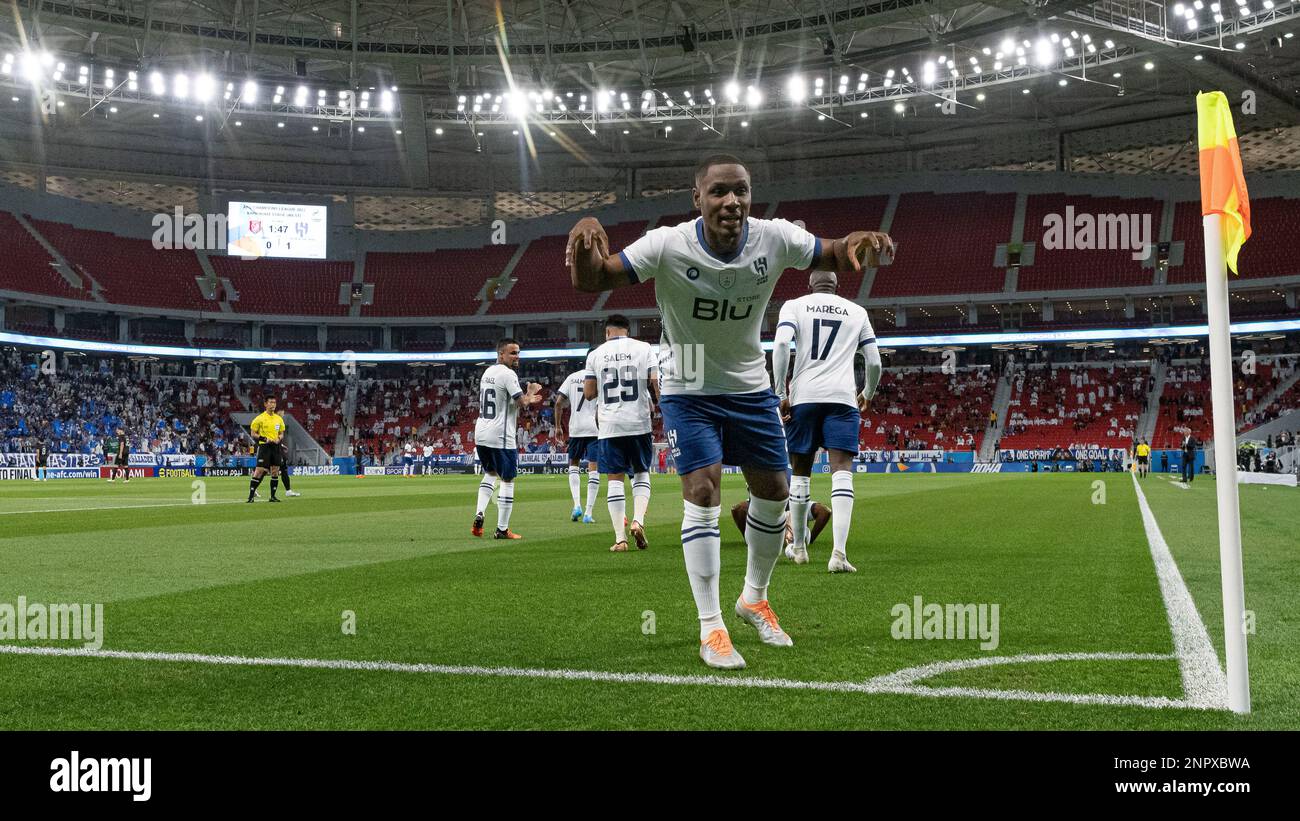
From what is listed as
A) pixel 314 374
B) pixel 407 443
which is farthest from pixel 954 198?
pixel 314 374

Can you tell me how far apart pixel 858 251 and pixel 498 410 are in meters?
8.05

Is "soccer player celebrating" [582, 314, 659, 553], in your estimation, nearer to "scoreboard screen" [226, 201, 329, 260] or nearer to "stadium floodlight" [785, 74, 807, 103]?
"stadium floodlight" [785, 74, 807, 103]

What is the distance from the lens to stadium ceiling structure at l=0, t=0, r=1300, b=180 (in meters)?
38.8

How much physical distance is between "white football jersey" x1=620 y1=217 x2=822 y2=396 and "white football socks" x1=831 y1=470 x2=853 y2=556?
3264 millimetres

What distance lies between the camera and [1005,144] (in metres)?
58.1

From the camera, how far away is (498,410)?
12.5 meters

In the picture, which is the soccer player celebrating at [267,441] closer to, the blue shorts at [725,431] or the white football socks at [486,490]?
the white football socks at [486,490]

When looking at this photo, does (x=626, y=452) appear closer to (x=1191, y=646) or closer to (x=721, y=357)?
(x=721, y=357)

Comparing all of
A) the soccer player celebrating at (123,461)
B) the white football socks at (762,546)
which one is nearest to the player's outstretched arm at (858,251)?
the white football socks at (762,546)

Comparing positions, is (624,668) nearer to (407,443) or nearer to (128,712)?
(128,712)

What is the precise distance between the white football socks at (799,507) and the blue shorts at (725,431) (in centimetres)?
311

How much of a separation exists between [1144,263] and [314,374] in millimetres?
49379

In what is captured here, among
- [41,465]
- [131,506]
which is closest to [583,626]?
[131,506]

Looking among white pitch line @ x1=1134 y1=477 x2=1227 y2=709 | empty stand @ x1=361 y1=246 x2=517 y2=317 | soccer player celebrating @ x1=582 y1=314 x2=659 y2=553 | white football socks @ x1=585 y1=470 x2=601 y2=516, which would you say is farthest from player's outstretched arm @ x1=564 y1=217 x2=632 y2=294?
empty stand @ x1=361 y1=246 x2=517 y2=317
